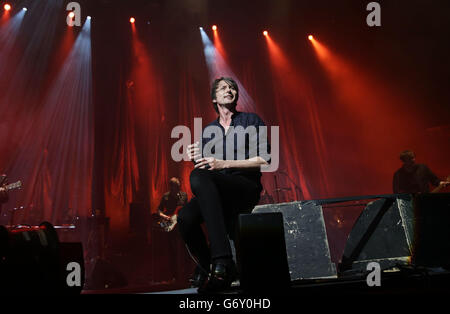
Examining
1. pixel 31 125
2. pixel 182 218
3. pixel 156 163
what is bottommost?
pixel 182 218

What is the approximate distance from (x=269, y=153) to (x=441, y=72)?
7487mm

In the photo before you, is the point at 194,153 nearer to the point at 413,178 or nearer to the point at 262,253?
the point at 262,253

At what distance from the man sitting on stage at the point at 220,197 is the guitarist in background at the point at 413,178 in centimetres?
465

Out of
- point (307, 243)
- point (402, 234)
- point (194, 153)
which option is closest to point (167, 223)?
point (307, 243)

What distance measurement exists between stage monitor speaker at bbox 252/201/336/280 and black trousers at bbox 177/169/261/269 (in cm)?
68

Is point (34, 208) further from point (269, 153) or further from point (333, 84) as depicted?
point (333, 84)

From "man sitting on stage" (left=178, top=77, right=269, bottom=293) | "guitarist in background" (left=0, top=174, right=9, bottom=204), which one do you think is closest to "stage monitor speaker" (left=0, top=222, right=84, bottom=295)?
"man sitting on stage" (left=178, top=77, right=269, bottom=293)

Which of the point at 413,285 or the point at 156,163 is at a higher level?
the point at 156,163

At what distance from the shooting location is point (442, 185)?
5.65 m

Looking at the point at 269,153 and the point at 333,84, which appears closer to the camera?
the point at 269,153

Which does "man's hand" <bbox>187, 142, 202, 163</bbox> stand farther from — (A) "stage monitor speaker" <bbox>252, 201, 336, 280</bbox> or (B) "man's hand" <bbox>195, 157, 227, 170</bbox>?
(A) "stage monitor speaker" <bbox>252, 201, 336, 280</bbox>

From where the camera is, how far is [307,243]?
2.48m

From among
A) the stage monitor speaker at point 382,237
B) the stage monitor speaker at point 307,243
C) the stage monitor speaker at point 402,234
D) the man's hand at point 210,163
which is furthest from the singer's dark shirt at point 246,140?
the stage monitor speaker at point 382,237

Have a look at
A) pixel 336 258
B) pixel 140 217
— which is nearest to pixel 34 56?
pixel 140 217
